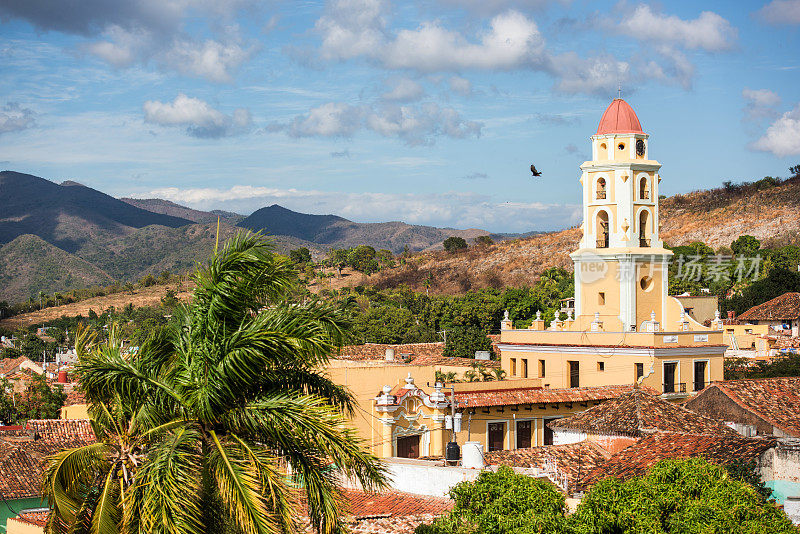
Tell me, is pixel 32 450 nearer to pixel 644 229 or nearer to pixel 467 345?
pixel 467 345

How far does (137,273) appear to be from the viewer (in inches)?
7062

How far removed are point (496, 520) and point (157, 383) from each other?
4183mm

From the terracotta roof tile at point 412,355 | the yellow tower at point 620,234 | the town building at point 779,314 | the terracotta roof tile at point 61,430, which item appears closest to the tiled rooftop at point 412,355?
the terracotta roof tile at point 412,355

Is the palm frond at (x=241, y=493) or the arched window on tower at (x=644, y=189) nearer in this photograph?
the palm frond at (x=241, y=493)

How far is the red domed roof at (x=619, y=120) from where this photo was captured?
3525cm

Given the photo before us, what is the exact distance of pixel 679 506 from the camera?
39.3ft

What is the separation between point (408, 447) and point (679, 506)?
13.1m

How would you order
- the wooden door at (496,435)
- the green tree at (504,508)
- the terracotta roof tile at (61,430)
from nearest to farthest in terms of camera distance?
the green tree at (504,508)
the wooden door at (496,435)
the terracotta roof tile at (61,430)

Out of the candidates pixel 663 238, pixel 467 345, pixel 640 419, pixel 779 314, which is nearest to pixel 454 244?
pixel 663 238

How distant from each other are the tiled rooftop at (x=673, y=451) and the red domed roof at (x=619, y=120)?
58.6 feet

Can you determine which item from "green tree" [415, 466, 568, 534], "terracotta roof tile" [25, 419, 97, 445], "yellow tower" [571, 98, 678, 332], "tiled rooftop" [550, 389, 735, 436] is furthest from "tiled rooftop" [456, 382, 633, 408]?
"green tree" [415, 466, 568, 534]

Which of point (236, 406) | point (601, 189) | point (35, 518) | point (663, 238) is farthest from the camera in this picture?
point (663, 238)

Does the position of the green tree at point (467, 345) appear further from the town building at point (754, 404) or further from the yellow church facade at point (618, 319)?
the town building at point (754, 404)

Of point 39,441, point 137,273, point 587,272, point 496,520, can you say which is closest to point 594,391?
point 587,272
